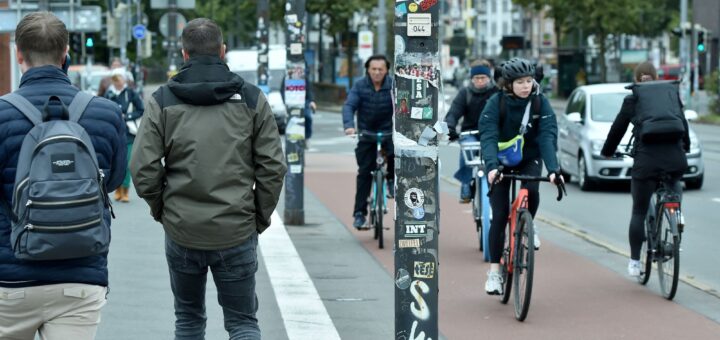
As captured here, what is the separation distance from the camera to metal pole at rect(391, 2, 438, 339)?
19.7 feet

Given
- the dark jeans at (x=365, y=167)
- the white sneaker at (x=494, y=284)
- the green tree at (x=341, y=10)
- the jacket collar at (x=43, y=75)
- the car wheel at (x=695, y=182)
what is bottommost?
the car wheel at (x=695, y=182)

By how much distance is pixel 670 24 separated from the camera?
95938mm

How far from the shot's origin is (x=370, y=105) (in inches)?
492

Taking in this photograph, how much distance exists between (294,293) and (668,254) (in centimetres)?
250

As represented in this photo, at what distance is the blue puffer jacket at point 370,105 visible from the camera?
12.5 m

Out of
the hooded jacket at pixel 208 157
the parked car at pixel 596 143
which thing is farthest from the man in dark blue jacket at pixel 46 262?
the parked car at pixel 596 143

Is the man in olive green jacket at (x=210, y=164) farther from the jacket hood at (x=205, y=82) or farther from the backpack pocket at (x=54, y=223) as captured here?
the backpack pocket at (x=54, y=223)

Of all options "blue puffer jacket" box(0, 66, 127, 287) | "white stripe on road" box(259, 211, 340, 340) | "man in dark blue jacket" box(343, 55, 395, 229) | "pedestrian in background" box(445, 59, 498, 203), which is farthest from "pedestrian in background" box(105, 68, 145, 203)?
"blue puffer jacket" box(0, 66, 127, 287)

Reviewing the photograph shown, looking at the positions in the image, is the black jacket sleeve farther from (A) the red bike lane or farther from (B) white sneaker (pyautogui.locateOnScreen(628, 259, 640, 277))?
(A) the red bike lane

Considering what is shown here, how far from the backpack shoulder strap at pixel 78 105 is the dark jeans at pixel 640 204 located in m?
5.55

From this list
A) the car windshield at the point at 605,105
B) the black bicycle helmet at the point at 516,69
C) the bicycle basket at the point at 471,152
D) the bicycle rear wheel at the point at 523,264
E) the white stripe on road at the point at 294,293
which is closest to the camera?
the white stripe on road at the point at 294,293

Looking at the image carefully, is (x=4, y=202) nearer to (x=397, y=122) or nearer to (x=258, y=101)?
(x=258, y=101)

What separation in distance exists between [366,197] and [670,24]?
8635cm

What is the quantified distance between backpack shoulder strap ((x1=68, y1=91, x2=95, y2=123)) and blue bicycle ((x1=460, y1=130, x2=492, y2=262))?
6.44 m
